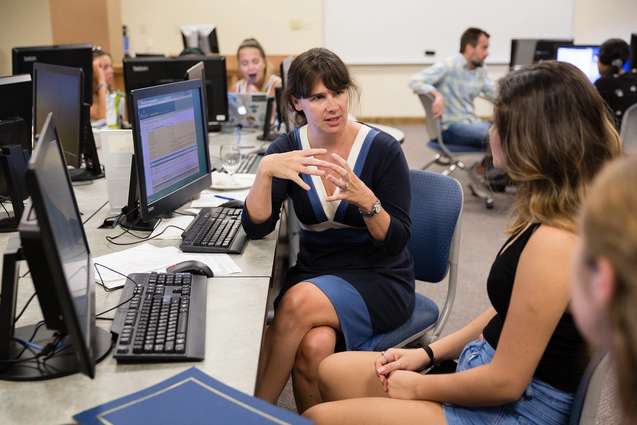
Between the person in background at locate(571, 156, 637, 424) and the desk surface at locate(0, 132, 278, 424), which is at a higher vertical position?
the person in background at locate(571, 156, 637, 424)

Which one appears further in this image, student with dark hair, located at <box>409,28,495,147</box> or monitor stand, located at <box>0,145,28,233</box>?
student with dark hair, located at <box>409,28,495,147</box>

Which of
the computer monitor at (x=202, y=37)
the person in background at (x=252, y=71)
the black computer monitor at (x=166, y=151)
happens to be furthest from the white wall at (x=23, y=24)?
the black computer monitor at (x=166, y=151)

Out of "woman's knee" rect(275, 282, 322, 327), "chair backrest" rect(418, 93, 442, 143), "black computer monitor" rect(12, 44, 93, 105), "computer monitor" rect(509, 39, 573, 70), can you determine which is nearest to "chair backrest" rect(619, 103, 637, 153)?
"chair backrest" rect(418, 93, 442, 143)

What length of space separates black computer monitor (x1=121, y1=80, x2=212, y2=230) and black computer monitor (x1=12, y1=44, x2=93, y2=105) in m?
0.99

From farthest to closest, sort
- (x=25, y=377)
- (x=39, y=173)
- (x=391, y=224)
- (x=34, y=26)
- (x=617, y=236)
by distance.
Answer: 1. (x=34, y=26)
2. (x=391, y=224)
3. (x=25, y=377)
4. (x=39, y=173)
5. (x=617, y=236)

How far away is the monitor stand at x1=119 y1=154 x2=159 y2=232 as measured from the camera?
7.24 ft

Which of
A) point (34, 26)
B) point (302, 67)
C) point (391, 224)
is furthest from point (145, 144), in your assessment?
point (34, 26)

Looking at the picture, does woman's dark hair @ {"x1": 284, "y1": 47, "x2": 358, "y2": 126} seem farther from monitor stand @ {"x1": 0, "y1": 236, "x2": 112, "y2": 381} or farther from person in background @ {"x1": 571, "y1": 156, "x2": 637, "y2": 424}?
person in background @ {"x1": 571, "y1": 156, "x2": 637, "y2": 424}

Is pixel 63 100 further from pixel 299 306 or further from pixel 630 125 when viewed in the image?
pixel 630 125

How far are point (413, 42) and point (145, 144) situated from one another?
707 cm

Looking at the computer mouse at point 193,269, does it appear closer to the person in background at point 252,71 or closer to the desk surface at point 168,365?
the desk surface at point 168,365

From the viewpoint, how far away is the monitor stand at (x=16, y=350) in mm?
1241

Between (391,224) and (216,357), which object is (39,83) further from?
(216,357)

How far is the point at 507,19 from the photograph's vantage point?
857cm
